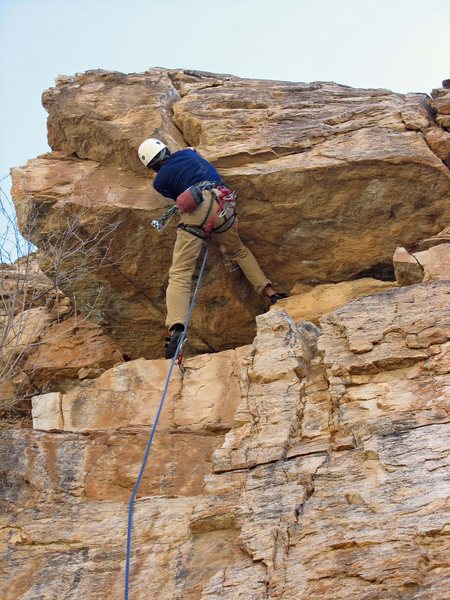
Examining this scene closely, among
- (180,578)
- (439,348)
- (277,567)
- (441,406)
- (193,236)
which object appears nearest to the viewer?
(277,567)

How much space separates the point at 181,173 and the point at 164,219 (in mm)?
509

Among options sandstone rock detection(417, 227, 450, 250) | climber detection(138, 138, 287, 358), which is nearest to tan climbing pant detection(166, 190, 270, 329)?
climber detection(138, 138, 287, 358)

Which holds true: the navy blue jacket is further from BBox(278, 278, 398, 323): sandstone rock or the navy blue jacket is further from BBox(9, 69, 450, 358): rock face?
BBox(278, 278, 398, 323): sandstone rock

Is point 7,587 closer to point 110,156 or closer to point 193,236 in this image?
point 193,236

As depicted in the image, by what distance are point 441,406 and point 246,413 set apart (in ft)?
5.20

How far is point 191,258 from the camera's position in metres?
8.24

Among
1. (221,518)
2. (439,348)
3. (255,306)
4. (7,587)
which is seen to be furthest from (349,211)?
(7,587)

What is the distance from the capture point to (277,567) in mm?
5008

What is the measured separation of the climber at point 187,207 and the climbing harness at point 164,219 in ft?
0.37

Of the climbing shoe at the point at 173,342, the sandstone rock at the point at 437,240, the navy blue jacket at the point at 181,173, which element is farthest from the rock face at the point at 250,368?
the navy blue jacket at the point at 181,173

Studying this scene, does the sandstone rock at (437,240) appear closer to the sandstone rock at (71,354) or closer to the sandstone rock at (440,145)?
the sandstone rock at (440,145)

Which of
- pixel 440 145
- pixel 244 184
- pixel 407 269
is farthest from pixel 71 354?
pixel 440 145

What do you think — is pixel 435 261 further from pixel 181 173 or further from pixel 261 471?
pixel 261 471

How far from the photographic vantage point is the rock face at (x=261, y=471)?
4.96 meters
